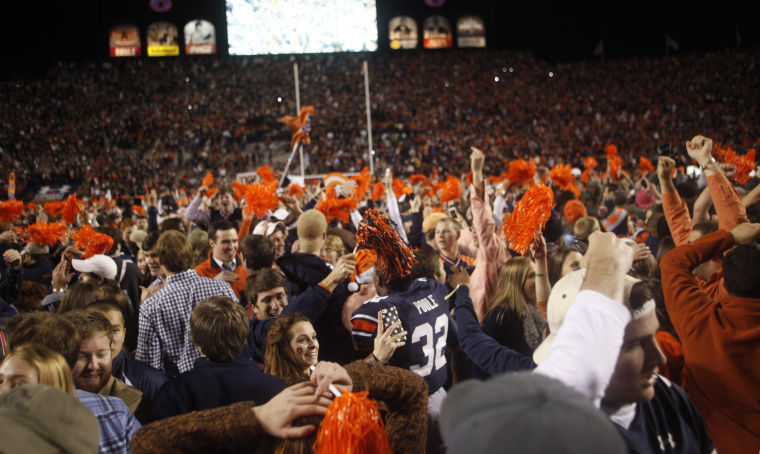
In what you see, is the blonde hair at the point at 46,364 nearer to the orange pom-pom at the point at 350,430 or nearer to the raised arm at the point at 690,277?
the orange pom-pom at the point at 350,430

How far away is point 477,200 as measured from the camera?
380cm

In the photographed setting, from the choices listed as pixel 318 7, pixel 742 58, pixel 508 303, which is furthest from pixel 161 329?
pixel 742 58

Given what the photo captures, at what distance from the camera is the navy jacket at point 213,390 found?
197cm

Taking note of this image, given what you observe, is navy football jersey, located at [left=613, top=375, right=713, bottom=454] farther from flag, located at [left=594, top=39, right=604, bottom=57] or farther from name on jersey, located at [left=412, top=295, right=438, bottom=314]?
flag, located at [left=594, top=39, right=604, bottom=57]

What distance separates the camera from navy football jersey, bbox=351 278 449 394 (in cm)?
265

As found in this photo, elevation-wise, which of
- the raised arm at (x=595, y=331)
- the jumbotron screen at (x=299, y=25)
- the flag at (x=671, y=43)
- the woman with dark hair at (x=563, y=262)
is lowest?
the woman with dark hair at (x=563, y=262)

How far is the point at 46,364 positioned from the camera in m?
1.76

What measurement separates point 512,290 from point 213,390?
5.68 feet

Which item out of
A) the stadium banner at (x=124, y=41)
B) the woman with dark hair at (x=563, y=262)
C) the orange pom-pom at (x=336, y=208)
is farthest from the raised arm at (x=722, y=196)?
the stadium banner at (x=124, y=41)

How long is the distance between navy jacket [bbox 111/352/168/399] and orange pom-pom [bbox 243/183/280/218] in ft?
11.5

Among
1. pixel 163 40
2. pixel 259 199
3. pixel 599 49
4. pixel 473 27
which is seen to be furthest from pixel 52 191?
pixel 599 49

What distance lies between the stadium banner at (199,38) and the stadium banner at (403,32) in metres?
→ 14.6

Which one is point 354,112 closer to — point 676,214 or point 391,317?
point 676,214

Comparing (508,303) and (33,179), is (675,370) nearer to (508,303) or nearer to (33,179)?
(508,303)
